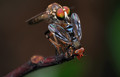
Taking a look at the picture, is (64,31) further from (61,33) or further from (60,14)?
(60,14)

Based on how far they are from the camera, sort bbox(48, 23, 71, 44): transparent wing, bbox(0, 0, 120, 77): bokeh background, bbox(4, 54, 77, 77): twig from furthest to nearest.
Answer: bbox(0, 0, 120, 77): bokeh background, bbox(48, 23, 71, 44): transparent wing, bbox(4, 54, 77, 77): twig

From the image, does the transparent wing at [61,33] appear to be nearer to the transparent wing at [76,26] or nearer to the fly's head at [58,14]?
the transparent wing at [76,26]

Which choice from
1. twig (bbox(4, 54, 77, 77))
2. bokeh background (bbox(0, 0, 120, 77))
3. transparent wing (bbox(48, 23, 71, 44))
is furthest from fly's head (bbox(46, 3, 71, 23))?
bokeh background (bbox(0, 0, 120, 77))

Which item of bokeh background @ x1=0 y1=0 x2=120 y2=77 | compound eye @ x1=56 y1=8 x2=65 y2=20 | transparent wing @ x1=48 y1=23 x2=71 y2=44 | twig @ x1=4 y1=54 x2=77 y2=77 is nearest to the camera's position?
twig @ x1=4 y1=54 x2=77 y2=77

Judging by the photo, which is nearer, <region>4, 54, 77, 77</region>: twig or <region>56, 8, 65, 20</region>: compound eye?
<region>4, 54, 77, 77</region>: twig

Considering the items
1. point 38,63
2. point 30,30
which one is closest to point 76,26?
point 38,63

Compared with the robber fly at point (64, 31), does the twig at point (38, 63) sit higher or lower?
lower

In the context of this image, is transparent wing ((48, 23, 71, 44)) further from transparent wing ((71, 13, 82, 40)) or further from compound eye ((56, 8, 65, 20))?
compound eye ((56, 8, 65, 20))

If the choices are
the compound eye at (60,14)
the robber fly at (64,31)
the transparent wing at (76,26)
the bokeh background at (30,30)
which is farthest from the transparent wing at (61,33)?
the bokeh background at (30,30)

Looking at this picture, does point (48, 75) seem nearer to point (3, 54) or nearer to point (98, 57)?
point (98, 57)
